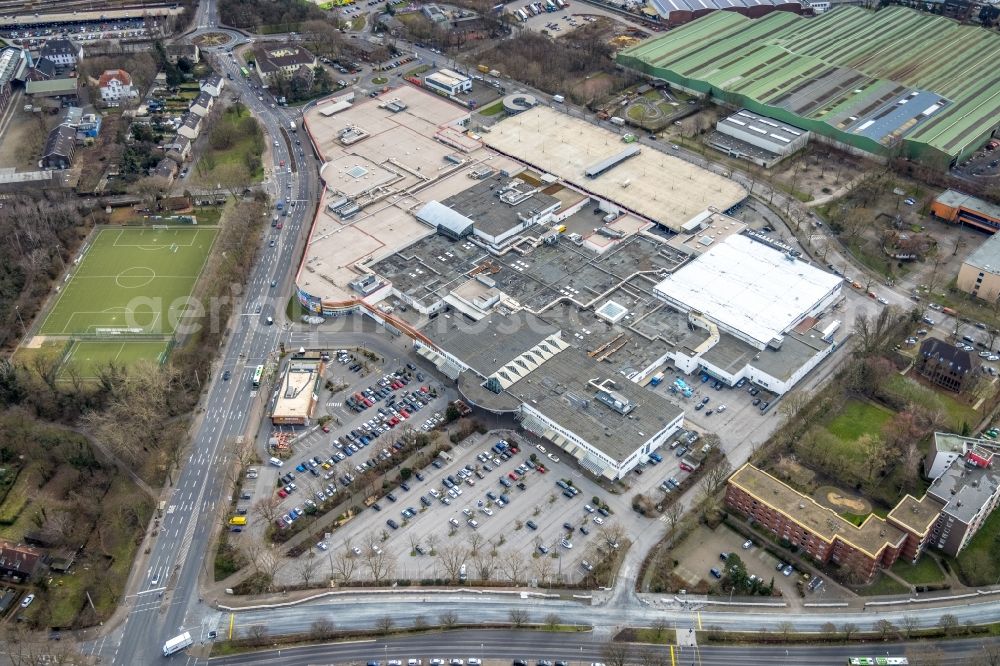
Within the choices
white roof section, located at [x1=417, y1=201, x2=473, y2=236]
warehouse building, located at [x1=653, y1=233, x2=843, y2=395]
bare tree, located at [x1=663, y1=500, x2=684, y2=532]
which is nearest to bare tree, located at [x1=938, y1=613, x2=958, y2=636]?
bare tree, located at [x1=663, y1=500, x2=684, y2=532]

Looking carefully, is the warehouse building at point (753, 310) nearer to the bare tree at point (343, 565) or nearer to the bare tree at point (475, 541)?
the bare tree at point (475, 541)

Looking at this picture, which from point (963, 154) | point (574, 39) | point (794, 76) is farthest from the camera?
point (574, 39)

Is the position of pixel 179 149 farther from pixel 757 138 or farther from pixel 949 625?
pixel 949 625

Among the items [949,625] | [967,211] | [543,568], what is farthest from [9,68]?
[949,625]

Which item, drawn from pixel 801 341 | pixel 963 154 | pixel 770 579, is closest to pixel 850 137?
pixel 963 154

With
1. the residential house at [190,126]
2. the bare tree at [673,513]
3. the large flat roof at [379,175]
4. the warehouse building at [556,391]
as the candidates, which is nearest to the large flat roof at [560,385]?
the warehouse building at [556,391]

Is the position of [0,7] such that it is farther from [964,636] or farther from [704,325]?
[964,636]
